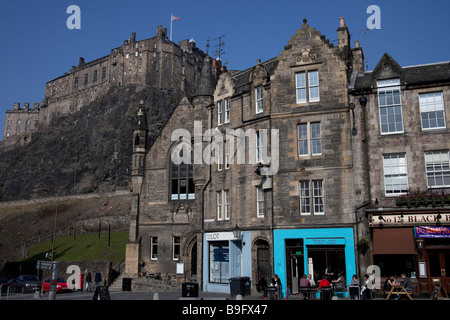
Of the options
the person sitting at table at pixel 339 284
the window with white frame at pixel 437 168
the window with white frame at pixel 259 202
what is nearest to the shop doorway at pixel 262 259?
the window with white frame at pixel 259 202

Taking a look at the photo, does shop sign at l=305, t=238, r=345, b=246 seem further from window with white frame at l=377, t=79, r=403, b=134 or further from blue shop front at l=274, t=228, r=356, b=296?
window with white frame at l=377, t=79, r=403, b=134

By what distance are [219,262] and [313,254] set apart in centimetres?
701

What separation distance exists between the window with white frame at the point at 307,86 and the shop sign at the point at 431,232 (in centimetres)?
897

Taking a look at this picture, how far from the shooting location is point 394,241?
21.9m

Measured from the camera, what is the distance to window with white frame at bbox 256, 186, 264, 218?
26.1 metres

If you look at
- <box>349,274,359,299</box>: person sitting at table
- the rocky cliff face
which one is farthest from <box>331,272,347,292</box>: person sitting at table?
the rocky cliff face

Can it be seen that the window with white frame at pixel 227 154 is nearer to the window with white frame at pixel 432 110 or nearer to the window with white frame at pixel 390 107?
the window with white frame at pixel 390 107

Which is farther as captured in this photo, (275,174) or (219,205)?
(219,205)

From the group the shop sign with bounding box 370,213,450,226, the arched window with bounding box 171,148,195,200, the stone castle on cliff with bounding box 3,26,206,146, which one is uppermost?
the stone castle on cliff with bounding box 3,26,206,146

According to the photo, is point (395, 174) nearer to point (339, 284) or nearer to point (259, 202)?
point (339, 284)

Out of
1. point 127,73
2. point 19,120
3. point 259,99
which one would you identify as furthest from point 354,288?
point 19,120

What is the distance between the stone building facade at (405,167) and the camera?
21.4 m

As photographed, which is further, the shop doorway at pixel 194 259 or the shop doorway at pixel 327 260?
the shop doorway at pixel 194 259

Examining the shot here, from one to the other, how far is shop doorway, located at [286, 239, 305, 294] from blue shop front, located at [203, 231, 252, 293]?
2600 mm
